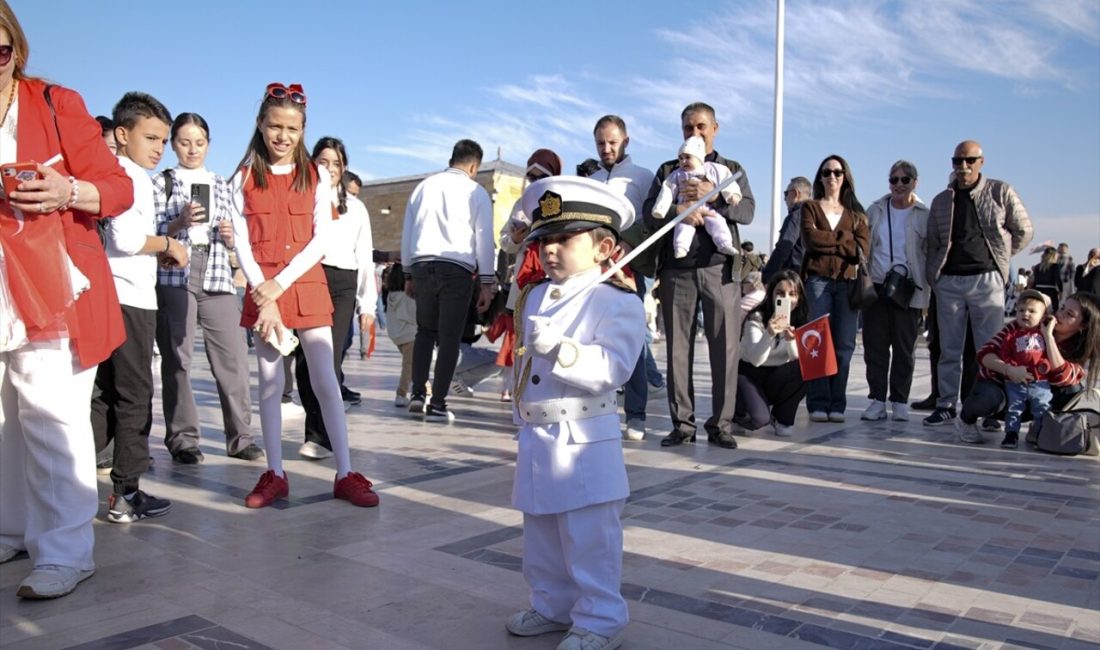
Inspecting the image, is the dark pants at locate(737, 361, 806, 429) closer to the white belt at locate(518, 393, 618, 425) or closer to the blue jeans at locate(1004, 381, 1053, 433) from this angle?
the blue jeans at locate(1004, 381, 1053, 433)

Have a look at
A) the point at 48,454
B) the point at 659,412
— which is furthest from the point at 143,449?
the point at 659,412

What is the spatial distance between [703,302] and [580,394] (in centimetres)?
367

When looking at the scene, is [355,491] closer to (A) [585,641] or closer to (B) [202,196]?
(B) [202,196]

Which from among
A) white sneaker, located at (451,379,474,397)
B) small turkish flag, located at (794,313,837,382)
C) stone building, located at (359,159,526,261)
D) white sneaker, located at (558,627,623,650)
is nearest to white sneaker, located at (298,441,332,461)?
white sneaker, located at (558,627,623,650)

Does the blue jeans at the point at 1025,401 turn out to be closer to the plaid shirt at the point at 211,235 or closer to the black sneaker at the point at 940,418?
the black sneaker at the point at 940,418

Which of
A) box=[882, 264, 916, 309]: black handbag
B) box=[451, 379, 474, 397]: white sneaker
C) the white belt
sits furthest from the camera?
box=[451, 379, 474, 397]: white sneaker

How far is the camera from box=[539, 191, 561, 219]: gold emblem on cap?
9.19ft

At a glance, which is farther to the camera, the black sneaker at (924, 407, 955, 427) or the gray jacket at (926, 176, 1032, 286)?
the black sneaker at (924, 407, 955, 427)

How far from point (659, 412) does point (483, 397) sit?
208 centimetres

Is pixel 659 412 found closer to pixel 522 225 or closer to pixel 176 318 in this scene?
pixel 522 225

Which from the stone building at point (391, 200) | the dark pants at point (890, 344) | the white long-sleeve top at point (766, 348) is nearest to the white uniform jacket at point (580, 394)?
the white long-sleeve top at point (766, 348)

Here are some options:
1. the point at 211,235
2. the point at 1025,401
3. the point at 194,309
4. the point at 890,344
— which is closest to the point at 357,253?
the point at 211,235

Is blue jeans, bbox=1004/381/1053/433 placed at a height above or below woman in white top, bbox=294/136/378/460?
below

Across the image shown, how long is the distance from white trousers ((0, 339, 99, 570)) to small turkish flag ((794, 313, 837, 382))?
5.09 metres
